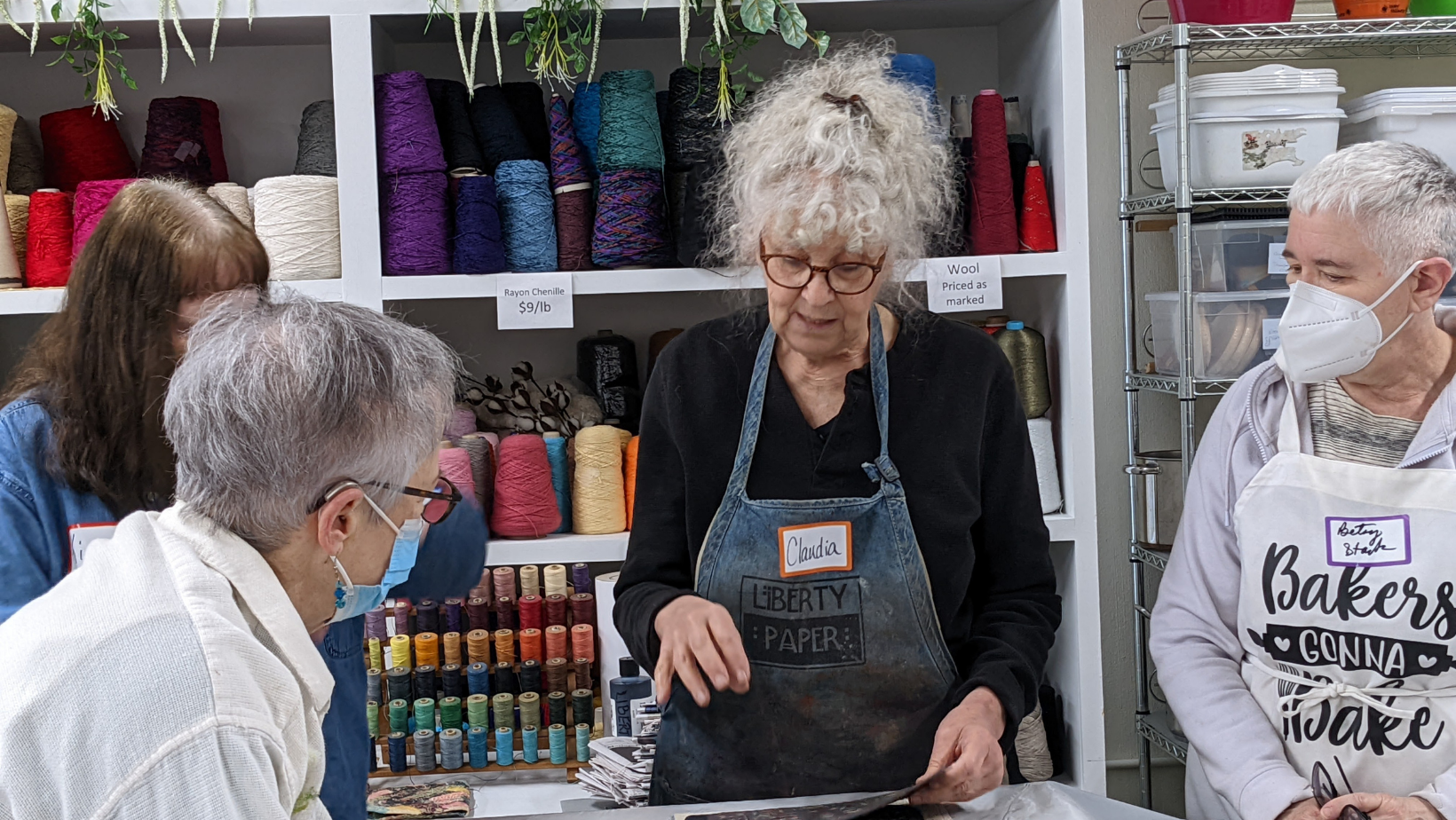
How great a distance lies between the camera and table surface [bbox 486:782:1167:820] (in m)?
1.17

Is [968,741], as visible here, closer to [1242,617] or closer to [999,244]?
[1242,617]

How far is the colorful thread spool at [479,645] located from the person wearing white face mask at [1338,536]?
130 cm

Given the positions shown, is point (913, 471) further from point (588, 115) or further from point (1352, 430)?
point (588, 115)

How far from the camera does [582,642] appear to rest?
224 cm

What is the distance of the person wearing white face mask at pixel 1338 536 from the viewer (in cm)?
136

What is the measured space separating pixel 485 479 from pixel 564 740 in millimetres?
544

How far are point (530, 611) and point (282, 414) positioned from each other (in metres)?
1.44

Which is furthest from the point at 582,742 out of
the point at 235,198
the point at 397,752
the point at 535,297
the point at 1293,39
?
the point at 1293,39

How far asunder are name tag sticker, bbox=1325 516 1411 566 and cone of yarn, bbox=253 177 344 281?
1681 millimetres

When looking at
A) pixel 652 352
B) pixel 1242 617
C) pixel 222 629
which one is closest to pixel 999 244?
pixel 652 352

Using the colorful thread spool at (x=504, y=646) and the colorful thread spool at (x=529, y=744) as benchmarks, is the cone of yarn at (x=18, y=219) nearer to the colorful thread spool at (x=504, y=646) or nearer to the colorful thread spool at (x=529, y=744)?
the colorful thread spool at (x=504, y=646)

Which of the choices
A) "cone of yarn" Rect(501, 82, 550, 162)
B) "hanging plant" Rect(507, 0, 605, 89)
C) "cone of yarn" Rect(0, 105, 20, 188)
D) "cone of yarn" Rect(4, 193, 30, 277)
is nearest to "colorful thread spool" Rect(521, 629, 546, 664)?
"cone of yarn" Rect(501, 82, 550, 162)

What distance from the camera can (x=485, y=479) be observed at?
213 cm

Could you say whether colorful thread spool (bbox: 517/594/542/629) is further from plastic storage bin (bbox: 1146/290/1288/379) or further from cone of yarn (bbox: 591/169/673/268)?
plastic storage bin (bbox: 1146/290/1288/379)
